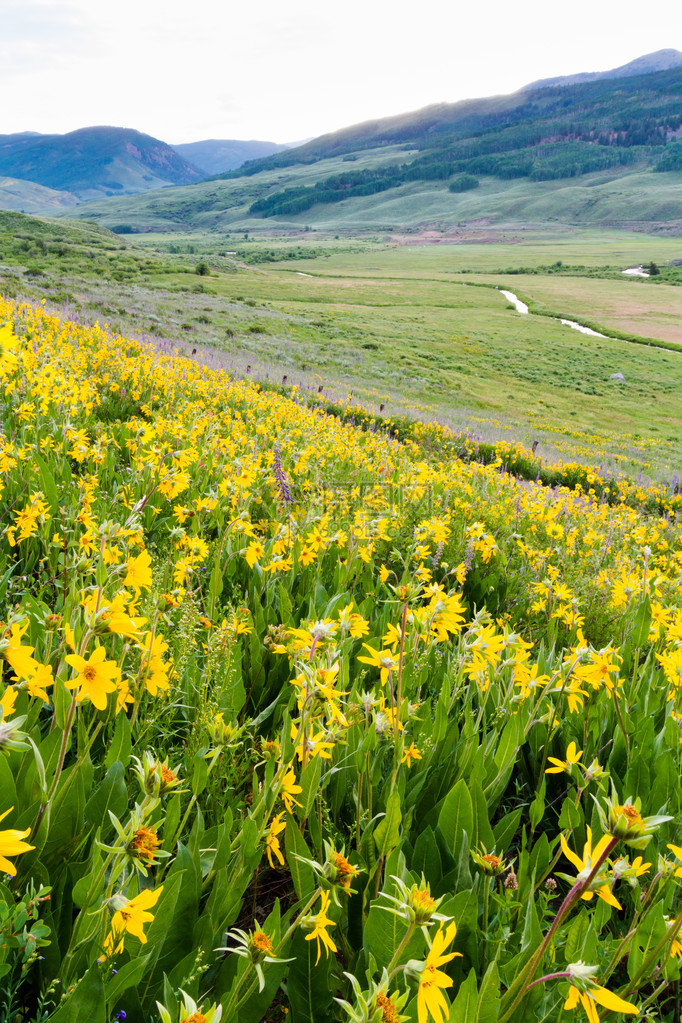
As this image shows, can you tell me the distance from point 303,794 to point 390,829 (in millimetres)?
250

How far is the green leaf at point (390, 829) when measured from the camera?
1486mm

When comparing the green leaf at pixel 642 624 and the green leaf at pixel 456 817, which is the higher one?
the green leaf at pixel 456 817

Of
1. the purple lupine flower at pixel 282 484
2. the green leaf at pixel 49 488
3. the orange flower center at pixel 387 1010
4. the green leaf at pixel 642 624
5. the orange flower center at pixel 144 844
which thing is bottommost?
the green leaf at pixel 642 624

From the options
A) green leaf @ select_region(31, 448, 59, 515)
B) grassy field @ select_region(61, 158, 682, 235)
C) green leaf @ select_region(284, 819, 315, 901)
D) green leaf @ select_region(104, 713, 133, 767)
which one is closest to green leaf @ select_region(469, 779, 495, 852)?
green leaf @ select_region(284, 819, 315, 901)

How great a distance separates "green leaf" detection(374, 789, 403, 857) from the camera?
1.49 meters

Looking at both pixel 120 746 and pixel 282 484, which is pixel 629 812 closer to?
pixel 120 746

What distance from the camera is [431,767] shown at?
6.70 ft

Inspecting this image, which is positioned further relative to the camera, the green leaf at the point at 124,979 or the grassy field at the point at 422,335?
the grassy field at the point at 422,335

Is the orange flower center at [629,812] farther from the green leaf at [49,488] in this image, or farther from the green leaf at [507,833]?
the green leaf at [49,488]

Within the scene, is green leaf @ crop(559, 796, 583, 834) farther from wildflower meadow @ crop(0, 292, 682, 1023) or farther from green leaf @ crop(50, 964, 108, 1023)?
green leaf @ crop(50, 964, 108, 1023)

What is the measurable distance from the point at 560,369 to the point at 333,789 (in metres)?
37.6

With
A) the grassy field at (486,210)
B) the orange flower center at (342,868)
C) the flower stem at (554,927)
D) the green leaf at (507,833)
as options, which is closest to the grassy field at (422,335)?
the green leaf at (507,833)

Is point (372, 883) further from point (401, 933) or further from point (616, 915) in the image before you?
point (616, 915)

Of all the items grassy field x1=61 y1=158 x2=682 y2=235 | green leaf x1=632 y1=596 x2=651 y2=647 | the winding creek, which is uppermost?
grassy field x1=61 y1=158 x2=682 y2=235
